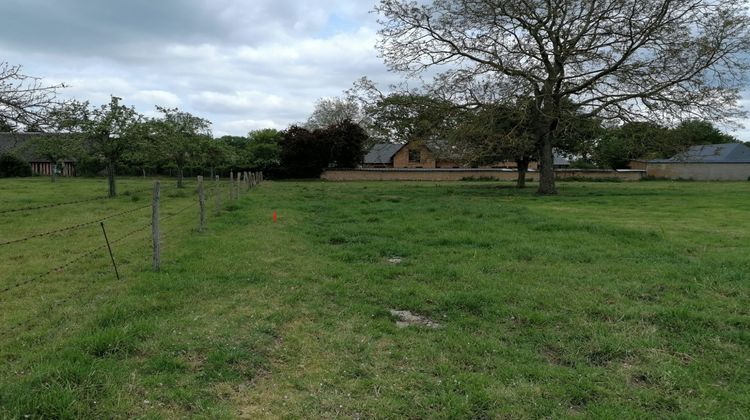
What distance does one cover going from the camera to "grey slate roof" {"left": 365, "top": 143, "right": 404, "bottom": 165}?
71750mm

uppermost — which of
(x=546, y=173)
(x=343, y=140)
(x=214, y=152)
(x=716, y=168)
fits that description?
(x=343, y=140)

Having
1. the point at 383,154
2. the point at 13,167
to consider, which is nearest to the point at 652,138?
the point at 383,154

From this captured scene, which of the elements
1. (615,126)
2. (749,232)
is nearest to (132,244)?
(749,232)

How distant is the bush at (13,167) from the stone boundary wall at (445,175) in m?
28.5

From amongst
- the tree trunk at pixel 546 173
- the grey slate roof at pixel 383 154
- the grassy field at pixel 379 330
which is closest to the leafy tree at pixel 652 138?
the tree trunk at pixel 546 173

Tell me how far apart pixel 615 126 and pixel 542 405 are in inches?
920

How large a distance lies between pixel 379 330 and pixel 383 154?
68.7 meters

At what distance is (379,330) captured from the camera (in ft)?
15.7

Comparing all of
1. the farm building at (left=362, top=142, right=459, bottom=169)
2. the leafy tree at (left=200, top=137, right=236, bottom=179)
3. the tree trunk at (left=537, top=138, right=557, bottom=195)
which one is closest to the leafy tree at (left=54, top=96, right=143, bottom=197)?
the leafy tree at (left=200, top=137, right=236, bottom=179)

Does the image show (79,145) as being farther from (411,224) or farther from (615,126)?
(615,126)

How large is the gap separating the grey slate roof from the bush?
128 ft

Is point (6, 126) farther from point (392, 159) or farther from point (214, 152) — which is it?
point (392, 159)

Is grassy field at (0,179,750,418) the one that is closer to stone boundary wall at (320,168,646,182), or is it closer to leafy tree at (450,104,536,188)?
leafy tree at (450,104,536,188)

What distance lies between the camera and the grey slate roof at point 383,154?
71.8m
